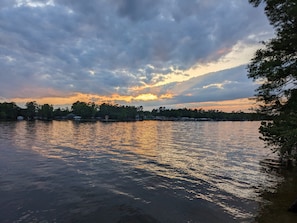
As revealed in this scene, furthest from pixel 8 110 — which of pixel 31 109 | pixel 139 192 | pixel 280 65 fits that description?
pixel 280 65

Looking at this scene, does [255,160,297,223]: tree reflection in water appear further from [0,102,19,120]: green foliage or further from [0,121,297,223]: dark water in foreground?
[0,102,19,120]: green foliage

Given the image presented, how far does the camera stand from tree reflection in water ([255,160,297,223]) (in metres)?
10.4

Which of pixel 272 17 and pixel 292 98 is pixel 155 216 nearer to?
pixel 292 98

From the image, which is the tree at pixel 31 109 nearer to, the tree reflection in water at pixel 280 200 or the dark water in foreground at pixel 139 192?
the dark water in foreground at pixel 139 192

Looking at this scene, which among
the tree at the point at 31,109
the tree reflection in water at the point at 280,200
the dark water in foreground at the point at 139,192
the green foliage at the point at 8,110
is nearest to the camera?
the tree reflection in water at the point at 280,200

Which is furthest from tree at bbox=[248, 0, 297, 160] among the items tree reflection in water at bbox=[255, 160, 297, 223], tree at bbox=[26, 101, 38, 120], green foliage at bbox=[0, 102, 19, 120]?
tree at bbox=[26, 101, 38, 120]

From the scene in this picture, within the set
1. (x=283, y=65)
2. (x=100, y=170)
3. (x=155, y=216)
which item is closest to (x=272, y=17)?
(x=283, y=65)

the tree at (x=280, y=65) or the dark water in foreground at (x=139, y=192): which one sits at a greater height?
the tree at (x=280, y=65)

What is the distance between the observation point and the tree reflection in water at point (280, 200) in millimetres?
10355

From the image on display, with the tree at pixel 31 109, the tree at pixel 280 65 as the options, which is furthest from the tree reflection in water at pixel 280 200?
the tree at pixel 31 109

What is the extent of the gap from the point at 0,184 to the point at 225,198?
13.8 meters

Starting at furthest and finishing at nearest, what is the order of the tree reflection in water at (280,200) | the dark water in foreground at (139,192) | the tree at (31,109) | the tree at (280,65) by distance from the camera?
the tree at (31,109) < the tree at (280,65) < the dark water in foreground at (139,192) < the tree reflection in water at (280,200)

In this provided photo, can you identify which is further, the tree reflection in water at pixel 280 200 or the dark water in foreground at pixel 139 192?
the dark water in foreground at pixel 139 192

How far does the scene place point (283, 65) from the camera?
1469 centimetres
